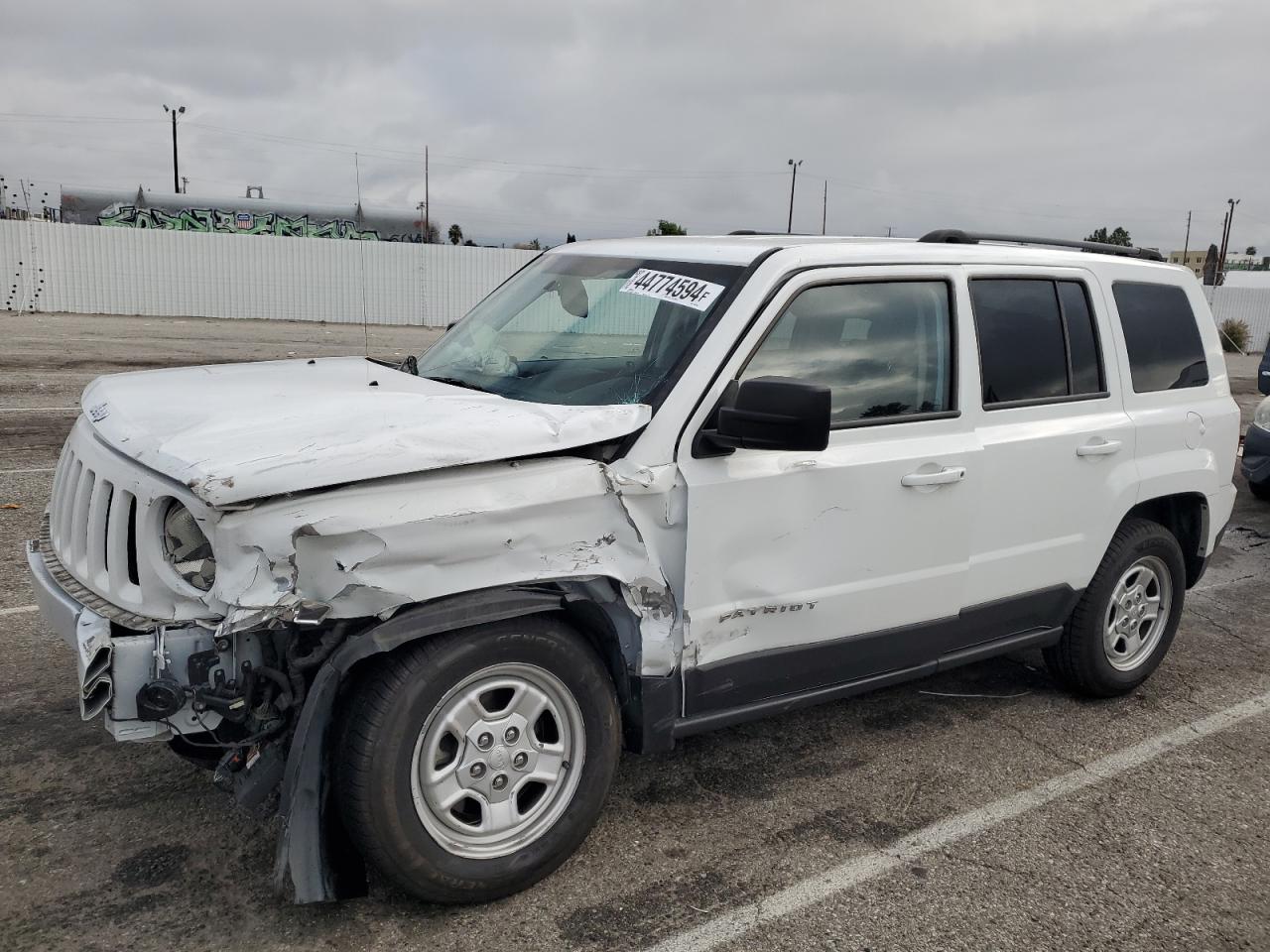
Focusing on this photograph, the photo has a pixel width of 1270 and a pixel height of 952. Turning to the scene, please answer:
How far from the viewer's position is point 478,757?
302 centimetres

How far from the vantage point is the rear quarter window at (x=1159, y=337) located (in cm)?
470

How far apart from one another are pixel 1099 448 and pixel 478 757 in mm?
2911

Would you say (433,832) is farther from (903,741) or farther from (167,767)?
(903,741)

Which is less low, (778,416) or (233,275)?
(233,275)

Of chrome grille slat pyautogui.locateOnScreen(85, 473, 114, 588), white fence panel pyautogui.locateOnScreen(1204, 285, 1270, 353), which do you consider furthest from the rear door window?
white fence panel pyautogui.locateOnScreen(1204, 285, 1270, 353)

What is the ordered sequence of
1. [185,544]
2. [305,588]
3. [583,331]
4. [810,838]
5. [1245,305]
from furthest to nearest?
[1245,305]
[583,331]
[810,838]
[185,544]
[305,588]

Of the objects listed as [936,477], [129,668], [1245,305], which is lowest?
[129,668]

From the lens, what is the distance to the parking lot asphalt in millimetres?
3027

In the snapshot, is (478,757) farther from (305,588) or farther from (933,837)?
(933,837)

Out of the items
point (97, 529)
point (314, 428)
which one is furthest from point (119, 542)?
point (314, 428)

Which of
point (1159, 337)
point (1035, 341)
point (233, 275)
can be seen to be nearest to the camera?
point (1035, 341)

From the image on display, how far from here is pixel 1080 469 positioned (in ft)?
14.4

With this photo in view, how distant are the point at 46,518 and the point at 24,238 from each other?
28634 millimetres

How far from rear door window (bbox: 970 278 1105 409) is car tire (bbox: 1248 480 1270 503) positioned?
19.7 feet
